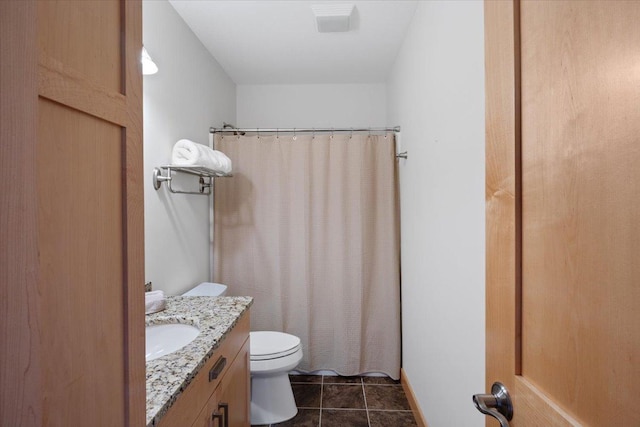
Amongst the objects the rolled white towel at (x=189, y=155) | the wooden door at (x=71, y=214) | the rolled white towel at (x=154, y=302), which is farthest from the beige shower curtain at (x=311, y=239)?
the wooden door at (x=71, y=214)

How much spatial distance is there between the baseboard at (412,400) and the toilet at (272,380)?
74 centimetres

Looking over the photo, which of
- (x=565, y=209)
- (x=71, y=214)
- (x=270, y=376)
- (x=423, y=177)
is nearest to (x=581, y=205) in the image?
(x=565, y=209)

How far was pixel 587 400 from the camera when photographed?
0.45 meters

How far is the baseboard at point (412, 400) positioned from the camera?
189 centimetres

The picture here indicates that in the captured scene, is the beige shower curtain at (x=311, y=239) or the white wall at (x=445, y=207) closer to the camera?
the white wall at (x=445, y=207)

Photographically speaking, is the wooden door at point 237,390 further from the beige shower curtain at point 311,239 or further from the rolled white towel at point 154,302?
the beige shower curtain at point 311,239

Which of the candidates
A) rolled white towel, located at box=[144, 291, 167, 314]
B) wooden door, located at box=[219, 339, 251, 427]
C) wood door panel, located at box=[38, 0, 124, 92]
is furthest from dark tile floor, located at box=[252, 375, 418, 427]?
wood door panel, located at box=[38, 0, 124, 92]

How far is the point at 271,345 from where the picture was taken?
2119mm

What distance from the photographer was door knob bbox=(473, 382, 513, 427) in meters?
0.62

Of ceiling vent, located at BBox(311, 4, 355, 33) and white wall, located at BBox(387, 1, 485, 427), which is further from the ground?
ceiling vent, located at BBox(311, 4, 355, 33)

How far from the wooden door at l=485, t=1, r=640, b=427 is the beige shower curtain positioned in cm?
184

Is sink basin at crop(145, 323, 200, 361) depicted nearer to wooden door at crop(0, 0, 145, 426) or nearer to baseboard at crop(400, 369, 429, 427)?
wooden door at crop(0, 0, 145, 426)

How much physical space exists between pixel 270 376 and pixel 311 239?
99cm

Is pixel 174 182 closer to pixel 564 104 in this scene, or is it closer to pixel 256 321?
pixel 256 321
